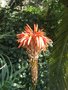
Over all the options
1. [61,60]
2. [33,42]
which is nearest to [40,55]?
[61,60]

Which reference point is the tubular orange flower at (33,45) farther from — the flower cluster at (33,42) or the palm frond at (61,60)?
the palm frond at (61,60)

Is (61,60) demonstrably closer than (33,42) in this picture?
No

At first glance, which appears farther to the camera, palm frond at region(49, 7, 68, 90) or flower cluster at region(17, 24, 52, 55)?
palm frond at region(49, 7, 68, 90)

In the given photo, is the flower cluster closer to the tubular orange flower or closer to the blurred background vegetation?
the tubular orange flower

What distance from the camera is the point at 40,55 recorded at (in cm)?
627

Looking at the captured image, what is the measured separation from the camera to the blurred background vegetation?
5.20 metres

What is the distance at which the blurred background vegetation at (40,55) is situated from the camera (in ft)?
17.0

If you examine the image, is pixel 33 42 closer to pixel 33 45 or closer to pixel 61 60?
pixel 33 45

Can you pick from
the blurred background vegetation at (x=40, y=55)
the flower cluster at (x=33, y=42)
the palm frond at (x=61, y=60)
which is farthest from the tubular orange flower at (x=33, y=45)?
the palm frond at (x=61, y=60)

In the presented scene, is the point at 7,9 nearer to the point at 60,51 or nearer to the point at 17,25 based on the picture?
the point at 17,25

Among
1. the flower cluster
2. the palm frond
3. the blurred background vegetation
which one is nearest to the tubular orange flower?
the flower cluster

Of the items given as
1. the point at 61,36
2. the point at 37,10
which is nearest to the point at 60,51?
the point at 61,36

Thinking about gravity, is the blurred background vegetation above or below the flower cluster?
below

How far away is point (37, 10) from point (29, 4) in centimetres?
76
